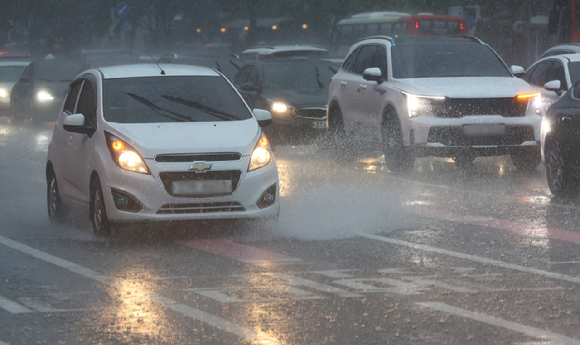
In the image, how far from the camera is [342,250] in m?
8.31

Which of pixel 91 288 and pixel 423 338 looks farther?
pixel 91 288

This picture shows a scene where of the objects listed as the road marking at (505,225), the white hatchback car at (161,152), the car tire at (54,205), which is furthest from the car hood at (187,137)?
the road marking at (505,225)

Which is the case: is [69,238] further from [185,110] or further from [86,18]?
[86,18]

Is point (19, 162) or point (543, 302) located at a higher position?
point (543, 302)

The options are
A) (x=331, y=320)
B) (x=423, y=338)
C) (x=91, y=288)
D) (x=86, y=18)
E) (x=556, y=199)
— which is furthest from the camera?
(x=86, y=18)

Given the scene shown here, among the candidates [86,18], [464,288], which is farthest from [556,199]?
[86,18]

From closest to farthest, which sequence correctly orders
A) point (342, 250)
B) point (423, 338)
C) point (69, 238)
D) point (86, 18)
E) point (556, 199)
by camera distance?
point (423, 338) < point (342, 250) < point (69, 238) < point (556, 199) < point (86, 18)

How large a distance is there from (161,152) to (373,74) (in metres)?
6.22

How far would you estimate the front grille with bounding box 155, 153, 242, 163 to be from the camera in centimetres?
866

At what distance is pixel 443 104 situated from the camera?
44.0 feet

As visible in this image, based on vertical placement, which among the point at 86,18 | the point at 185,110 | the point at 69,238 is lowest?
the point at 86,18

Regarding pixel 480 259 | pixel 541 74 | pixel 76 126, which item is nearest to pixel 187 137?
pixel 76 126

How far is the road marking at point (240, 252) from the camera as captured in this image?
791 cm

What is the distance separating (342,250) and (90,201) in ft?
7.67
